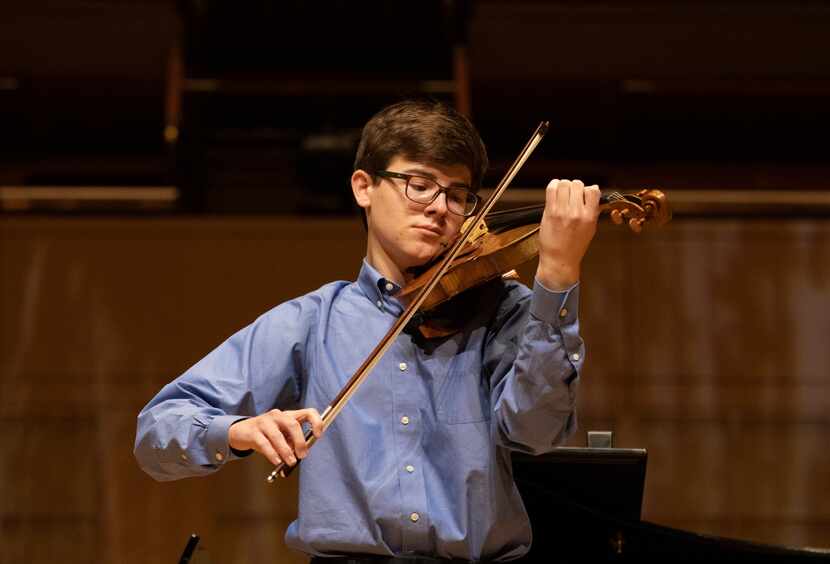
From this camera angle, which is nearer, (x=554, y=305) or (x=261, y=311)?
(x=554, y=305)

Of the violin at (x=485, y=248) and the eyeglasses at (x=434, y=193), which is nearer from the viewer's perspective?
the violin at (x=485, y=248)

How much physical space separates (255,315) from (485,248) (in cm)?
191

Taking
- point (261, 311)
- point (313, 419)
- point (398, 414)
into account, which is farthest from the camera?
point (261, 311)

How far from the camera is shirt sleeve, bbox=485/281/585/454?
1.29 metres

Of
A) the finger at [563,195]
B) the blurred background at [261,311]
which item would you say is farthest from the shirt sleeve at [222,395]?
the blurred background at [261,311]

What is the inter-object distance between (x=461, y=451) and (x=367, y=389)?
148mm

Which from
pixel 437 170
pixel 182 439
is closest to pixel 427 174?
pixel 437 170

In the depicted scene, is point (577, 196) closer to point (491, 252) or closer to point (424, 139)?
point (491, 252)

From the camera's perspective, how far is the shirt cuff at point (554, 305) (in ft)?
4.23

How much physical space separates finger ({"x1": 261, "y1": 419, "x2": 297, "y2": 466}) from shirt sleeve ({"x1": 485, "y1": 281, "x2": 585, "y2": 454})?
10.5 inches

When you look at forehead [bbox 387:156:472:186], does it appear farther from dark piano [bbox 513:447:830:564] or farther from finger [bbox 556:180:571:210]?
dark piano [bbox 513:447:830:564]

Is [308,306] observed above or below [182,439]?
above

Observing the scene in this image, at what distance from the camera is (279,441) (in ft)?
4.07

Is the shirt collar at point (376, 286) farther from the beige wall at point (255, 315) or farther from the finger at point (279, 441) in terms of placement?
the beige wall at point (255, 315)
